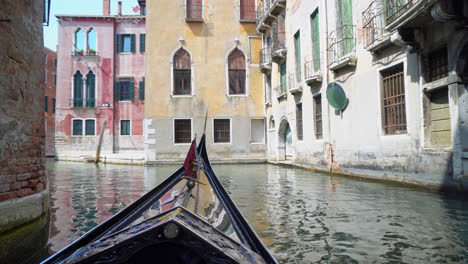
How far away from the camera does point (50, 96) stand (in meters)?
26.2

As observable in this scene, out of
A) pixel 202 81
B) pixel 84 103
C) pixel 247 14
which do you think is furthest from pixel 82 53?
pixel 247 14

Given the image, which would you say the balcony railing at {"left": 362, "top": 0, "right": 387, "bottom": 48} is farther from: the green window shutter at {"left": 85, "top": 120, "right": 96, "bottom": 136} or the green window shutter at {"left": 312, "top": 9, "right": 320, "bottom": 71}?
the green window shutter at {"left": 85, "top": 120, "right": 96, "bottom": 136}

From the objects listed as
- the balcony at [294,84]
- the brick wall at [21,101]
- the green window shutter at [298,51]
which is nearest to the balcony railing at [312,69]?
the balcony at [294,84]

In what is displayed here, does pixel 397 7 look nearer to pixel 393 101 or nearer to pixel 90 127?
pixel 393 101

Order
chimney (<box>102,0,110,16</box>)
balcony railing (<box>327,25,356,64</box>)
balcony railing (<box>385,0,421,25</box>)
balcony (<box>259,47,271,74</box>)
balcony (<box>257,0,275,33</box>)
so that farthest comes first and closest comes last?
chimney (<box>102,0,110,16</box>) → balcony (<box>259,47,271,74</box>) → balcony (<box>257,0,275,33</box>) → balcony railing (<box>327,25,356,64</box>) → balcony railing (<box>385,0,421,25</box>)

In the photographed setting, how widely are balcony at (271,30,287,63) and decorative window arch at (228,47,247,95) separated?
243 centimetres

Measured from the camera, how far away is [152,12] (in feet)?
51.2

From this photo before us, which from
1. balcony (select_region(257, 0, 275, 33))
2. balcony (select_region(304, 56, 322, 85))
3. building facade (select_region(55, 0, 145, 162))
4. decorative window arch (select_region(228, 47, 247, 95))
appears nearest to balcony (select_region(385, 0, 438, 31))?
balcony (select_region(304, 56, 322, 85))

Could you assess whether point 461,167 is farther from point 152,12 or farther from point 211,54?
point 152,12

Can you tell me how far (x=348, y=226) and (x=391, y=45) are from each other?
4423mm

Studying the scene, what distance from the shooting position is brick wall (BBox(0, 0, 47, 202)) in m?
2.79

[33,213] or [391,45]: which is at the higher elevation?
[391,45]

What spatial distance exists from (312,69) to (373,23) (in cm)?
328

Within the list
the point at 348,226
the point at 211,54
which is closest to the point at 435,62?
the point at 348,226
